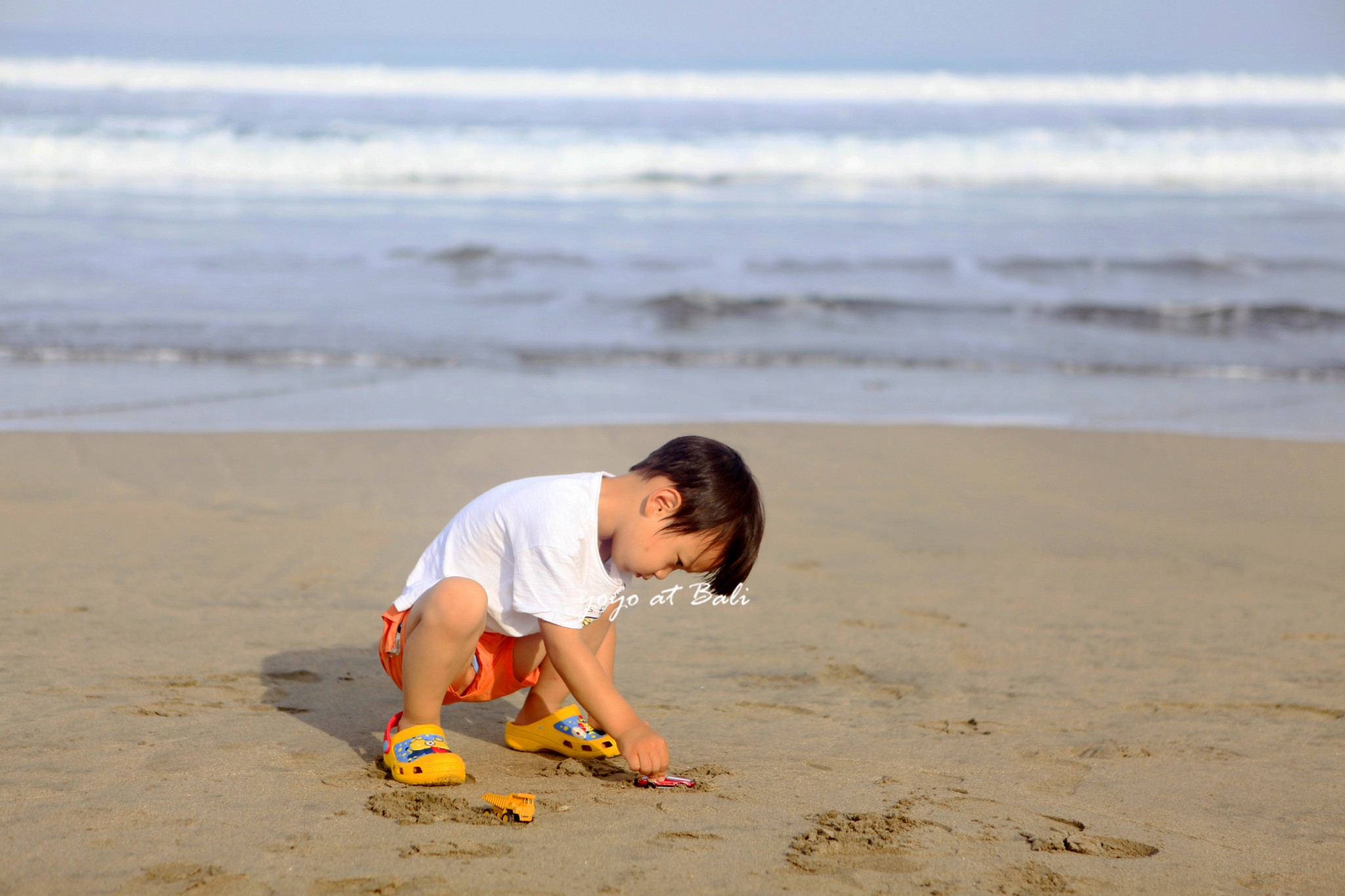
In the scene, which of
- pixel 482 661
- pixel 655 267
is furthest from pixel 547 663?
pixel 655 267

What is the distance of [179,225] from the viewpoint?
13281 millimetres

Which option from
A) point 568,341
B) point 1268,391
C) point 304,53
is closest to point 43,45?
point 304,53

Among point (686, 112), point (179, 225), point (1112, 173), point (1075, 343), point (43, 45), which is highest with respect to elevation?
point (43, 45)

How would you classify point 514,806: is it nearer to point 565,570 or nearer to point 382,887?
point 382,887

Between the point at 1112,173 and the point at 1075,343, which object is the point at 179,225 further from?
the point at 1112,173

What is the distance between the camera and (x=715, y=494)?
225 cm

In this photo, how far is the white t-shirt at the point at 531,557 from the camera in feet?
7.47

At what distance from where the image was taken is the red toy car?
2.39 m

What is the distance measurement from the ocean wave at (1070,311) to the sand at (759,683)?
14.3 ft

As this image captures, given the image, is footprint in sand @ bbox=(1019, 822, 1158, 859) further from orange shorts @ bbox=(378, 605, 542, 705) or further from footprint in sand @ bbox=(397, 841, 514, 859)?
orange shorts @ bbox=(378, 605, 542, 705)

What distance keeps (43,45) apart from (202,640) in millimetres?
37082

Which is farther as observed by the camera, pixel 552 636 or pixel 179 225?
pixel 179 225

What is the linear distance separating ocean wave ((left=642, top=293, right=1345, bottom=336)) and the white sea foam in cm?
2120

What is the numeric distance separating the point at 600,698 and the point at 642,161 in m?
18.7
